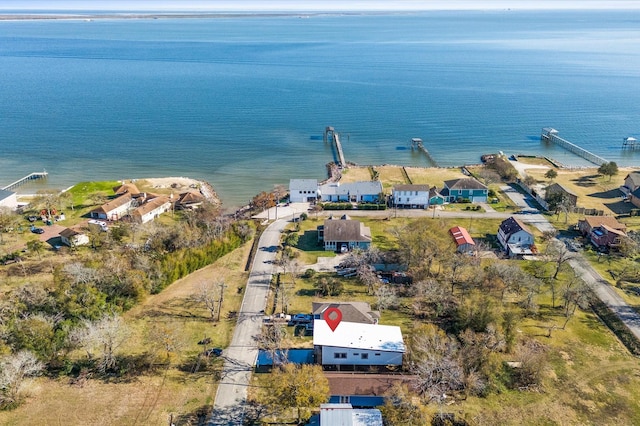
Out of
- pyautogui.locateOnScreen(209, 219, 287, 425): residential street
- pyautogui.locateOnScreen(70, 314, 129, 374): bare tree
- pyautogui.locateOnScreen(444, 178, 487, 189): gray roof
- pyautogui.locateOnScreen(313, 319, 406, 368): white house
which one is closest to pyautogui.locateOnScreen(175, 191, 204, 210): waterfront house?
pyautogui.locateOnScreen(209, 219, 287, 425): residential street

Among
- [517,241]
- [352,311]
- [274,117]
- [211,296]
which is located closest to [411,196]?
[517,241]

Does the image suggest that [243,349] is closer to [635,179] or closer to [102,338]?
[102,338]

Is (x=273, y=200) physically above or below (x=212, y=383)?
above

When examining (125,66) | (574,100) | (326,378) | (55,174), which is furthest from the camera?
(125,66)

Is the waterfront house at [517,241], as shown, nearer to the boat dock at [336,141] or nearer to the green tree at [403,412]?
the green tree at [403,412]

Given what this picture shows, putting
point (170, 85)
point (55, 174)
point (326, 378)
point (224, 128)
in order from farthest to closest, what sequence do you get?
1. point (170, 85)
2. point (224, 128)
3. point (55, 174)
4. point (326, 378)

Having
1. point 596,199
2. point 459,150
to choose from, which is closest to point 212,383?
point 596,199

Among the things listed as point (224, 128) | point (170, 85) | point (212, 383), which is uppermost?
point (170, 85)

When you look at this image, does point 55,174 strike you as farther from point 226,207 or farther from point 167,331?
point 167,331

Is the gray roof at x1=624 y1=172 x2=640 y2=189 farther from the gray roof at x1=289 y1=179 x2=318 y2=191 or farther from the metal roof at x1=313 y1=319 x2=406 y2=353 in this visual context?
the metal roof at x1=313 y1=319 x2=406 y2=353
